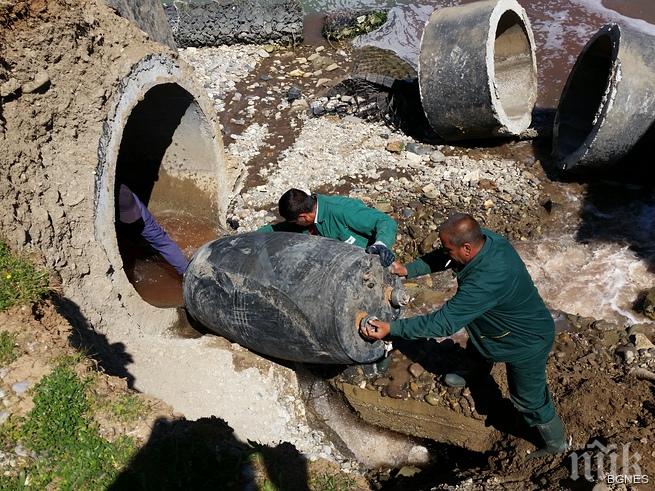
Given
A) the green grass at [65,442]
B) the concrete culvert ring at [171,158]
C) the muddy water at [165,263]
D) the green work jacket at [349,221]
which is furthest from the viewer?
the muddy water at [165,263]

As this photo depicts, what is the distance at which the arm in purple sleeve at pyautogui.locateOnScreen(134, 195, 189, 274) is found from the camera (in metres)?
5.41

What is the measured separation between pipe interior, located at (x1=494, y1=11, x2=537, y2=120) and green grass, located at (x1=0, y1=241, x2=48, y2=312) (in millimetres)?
6062

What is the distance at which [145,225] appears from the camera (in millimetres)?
5414

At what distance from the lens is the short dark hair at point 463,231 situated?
305cm

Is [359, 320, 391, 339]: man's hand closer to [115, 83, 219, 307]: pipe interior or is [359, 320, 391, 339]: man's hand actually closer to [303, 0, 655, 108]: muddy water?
[115, 83, 219, 307]: pipe interior

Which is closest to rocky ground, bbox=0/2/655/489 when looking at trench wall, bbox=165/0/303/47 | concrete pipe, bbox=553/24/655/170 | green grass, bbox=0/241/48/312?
green grass, bbox=0/241/48/312

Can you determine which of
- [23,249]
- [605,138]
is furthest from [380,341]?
[605,138]

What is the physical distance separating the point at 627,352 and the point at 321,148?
427 cm

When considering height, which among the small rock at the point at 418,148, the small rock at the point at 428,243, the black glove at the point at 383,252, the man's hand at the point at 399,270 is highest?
the black glove at the point at 383,252

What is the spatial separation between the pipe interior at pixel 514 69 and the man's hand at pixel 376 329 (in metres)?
5.00

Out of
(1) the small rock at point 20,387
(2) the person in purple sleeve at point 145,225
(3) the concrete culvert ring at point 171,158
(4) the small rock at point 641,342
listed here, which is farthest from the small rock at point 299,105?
(1) the small rock at point 20,387

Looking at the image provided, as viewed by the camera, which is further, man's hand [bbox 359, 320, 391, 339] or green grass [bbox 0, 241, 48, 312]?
green grass [bbox 0, 241, 48, 312]

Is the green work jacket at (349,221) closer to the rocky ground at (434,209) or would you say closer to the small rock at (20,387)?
the rocky ground at (434,209)

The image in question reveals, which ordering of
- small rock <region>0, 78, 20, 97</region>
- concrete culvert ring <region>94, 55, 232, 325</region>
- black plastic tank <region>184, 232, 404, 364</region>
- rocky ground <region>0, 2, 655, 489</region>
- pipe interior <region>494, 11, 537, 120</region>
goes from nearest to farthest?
rocky ground <region>0, 2, 655, 489</region>
black plastic tank <region>184, 232, 404, 364</region>
small rock <region>0, 78, 20, 97</region>
concrete culvert ring <region>94, 55, 232, 325</region>
pipe interior <region>494, 11, 537, 120</region>
